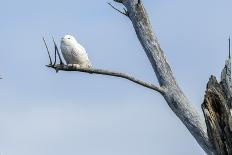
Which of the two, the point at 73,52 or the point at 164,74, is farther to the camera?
the point at 73,52

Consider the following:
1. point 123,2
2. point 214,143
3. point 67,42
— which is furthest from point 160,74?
point 67,42

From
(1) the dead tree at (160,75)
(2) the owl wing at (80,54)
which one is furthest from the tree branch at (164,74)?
(2) the owl wing at (80,54)

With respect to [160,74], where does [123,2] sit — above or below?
above

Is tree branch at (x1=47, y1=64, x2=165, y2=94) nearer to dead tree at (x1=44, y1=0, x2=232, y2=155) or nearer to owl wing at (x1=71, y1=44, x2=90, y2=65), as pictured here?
dead tree at (x1=44, y1=0, x2=232, y2=155)

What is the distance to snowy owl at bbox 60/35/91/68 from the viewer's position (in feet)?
59.2

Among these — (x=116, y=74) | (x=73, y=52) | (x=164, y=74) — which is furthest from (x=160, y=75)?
(x=73, y=52)

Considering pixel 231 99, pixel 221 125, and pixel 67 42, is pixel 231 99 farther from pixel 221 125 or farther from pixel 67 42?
pixel 67 42

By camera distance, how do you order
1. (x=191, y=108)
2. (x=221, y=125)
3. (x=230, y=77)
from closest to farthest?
1. (x=221, y=125)
2. (x=230, y=77)
3. (x=191, y=108)

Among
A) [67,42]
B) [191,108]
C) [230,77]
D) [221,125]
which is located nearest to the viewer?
[221,125]

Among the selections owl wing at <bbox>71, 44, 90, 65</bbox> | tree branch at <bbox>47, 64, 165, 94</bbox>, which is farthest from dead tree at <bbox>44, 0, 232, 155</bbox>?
owl wing at <bbox>71, 44, 90, 65</bbox>

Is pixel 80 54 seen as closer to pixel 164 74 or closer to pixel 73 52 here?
Answer: pixel 73 52

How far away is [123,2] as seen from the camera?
14320 millimetres

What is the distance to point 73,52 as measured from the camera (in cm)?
1877

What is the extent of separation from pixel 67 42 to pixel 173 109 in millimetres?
5900
